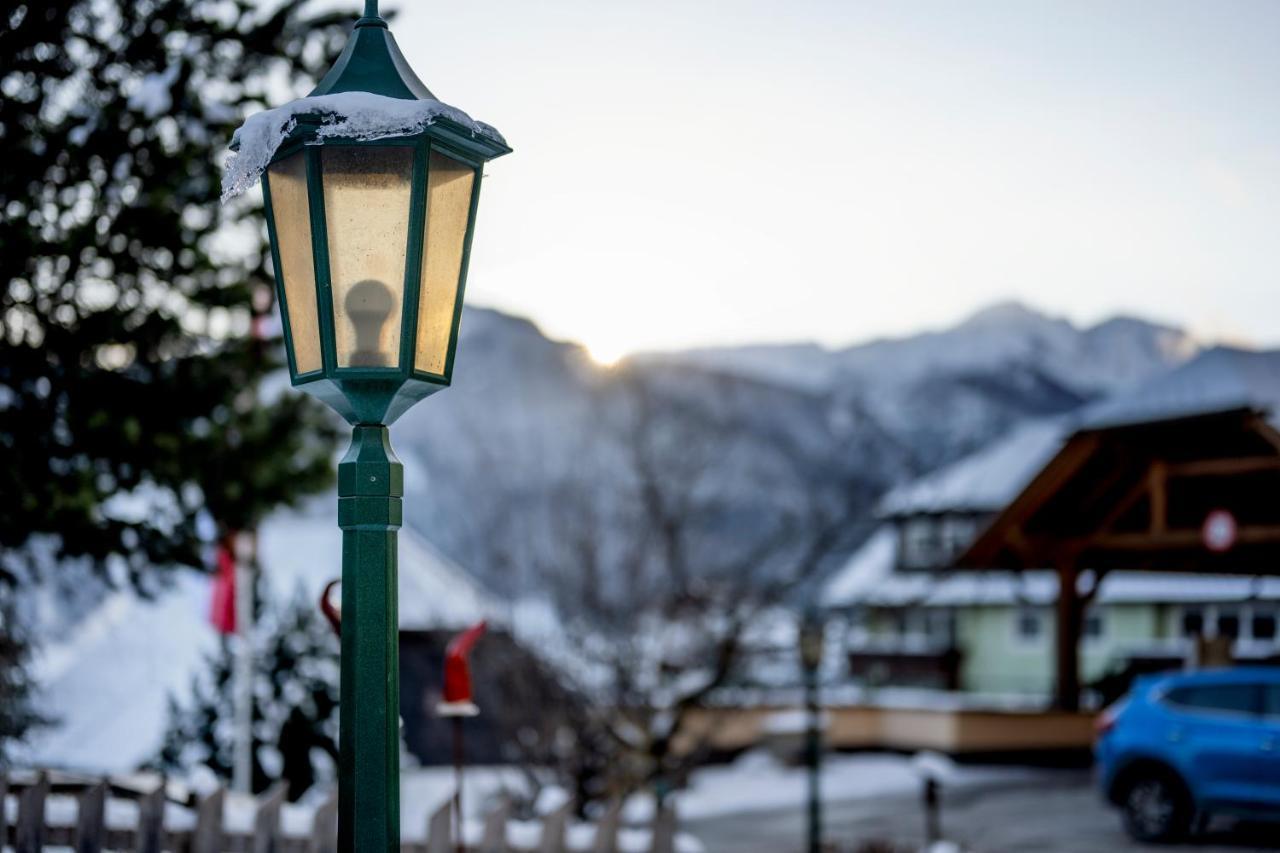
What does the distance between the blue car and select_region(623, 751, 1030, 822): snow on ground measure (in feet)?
23.9

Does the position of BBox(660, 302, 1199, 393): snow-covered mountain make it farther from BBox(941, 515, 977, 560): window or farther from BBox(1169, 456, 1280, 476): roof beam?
BBox(1169, 456, 1280, 476): roof beam

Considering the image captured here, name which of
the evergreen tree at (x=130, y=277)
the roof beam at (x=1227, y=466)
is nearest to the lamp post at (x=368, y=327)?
the evergreen tree at (x=130, y=277)

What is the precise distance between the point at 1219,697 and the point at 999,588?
78.1 ft

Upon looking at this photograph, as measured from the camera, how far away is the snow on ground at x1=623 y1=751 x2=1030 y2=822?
22.6 metres

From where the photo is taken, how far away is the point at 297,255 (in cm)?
407

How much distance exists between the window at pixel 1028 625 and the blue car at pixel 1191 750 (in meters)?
22.3

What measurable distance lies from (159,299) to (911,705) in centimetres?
2129

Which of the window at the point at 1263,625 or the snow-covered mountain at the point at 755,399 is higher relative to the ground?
the snow-covered mountain at the point at 755,399

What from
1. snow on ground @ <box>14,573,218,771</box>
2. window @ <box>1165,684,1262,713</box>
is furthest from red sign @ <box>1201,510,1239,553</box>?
snow on ground @ <box>14,573,218,771</box>

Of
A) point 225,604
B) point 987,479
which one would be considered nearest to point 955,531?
point 987,479

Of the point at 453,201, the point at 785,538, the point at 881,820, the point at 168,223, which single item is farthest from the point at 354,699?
the point at 881,820

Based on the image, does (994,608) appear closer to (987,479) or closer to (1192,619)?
(987,479)

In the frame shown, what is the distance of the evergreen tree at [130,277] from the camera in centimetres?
873

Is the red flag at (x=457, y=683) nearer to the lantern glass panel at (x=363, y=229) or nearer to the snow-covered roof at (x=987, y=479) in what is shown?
the lantern glass panel at (x=363, y=229)
